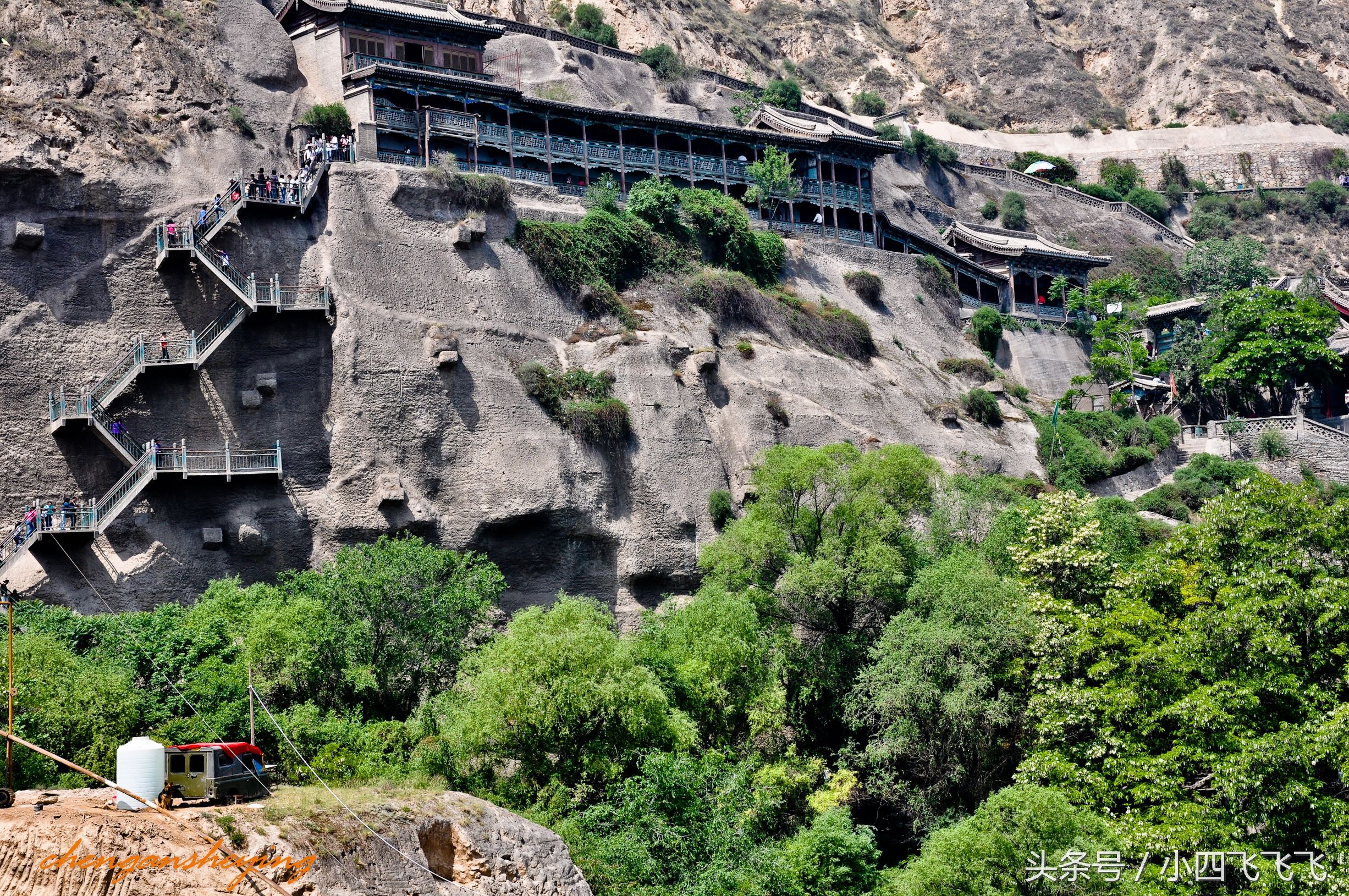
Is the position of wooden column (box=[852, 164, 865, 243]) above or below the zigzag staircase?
above

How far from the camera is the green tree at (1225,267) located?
8675cm

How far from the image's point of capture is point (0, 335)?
1817 inches

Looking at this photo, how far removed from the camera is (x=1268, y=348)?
71812 millimetres

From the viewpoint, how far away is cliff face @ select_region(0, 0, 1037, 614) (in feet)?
151

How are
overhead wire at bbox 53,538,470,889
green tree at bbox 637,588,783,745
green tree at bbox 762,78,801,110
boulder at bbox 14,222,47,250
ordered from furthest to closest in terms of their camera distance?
green tree at bbox 762,78,801,110 < boulder at bbox 14,222,47,250 < green tree at bbox 637,588,783,745 < overhead wire at bbox 53,538,470,889

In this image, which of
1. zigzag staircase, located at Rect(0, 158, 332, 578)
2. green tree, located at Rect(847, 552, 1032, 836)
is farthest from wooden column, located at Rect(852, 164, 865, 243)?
green tree, located at Rect(847, 552, 1032, 836)

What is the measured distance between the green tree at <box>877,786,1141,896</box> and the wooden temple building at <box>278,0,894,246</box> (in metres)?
30.5

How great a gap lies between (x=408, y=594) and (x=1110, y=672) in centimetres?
1858

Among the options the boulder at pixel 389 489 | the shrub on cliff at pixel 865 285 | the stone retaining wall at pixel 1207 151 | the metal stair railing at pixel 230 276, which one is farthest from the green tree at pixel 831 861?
the stone retaining wall at pixel 1207 151

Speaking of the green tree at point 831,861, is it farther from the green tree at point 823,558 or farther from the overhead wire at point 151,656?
the overhead wire at point 151,656

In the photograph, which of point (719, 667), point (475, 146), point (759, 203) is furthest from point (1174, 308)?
point (719, 667)

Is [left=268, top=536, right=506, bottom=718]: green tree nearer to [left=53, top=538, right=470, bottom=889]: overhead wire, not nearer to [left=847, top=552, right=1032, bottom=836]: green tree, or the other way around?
[left=53, top=538, right=470, bottom=889]: overhead wire

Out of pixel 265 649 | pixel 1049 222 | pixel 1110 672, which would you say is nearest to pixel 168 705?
pixel 265 649

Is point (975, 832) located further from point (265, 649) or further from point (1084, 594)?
point (265, 649)
